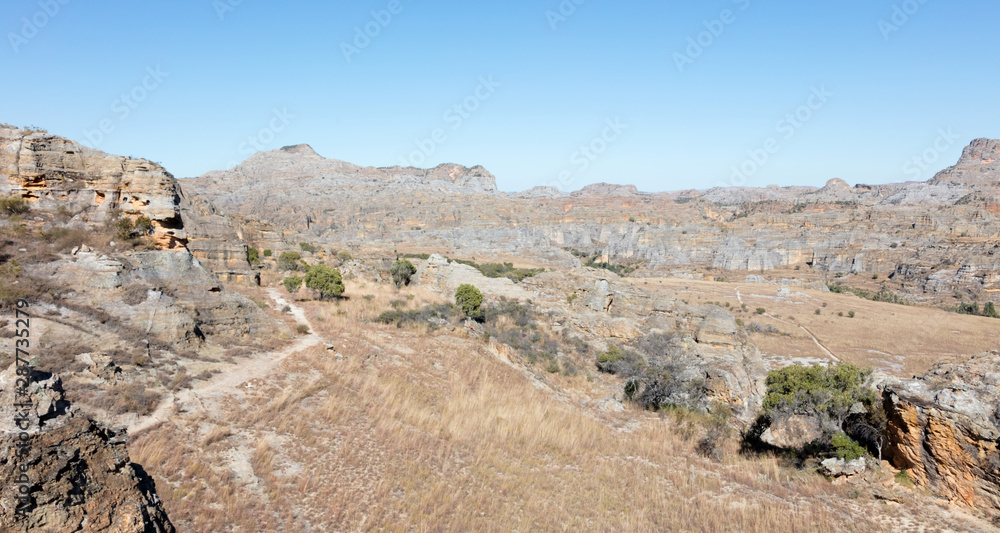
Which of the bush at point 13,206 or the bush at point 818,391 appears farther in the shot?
the bush at point 13,206

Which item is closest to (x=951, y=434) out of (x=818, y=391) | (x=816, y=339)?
(x=818, y=391)

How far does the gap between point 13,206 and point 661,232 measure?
292 feet

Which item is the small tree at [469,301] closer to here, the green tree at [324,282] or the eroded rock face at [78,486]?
the green tree at [324,282]

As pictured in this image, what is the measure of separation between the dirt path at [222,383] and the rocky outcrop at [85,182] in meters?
4.53

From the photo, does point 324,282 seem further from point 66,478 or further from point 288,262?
point 66,478

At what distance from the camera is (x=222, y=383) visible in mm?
8344

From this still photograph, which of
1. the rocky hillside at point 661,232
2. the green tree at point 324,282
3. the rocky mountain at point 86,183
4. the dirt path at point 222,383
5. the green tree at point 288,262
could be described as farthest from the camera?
the rocky hillside at point 661,232

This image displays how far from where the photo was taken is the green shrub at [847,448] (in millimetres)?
6719

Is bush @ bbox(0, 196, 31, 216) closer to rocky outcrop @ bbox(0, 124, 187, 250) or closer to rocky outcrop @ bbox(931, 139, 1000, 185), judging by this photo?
rocky outcrop @ bbox(0, 124, 187, 250)

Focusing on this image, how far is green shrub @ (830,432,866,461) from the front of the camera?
22.0ft

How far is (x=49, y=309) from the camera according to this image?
833cm

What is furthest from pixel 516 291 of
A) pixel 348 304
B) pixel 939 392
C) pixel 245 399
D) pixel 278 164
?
pixel 278 164

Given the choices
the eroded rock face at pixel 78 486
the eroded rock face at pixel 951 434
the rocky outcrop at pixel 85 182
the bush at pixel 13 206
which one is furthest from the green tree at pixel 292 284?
the eroded rock face at pixel 951 434

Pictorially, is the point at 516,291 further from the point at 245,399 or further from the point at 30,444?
the point at 30,444
